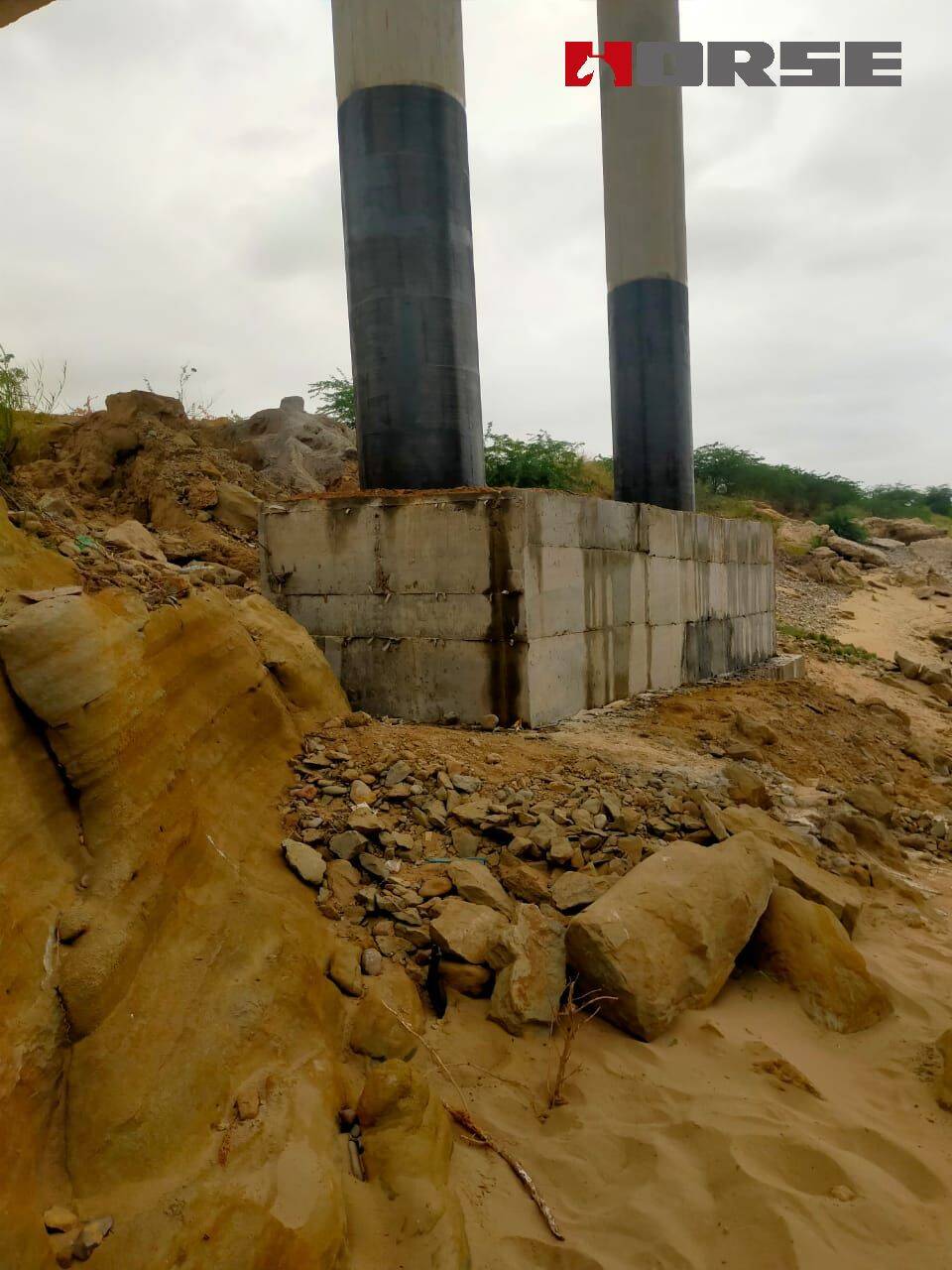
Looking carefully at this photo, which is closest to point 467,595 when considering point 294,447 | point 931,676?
point 294,447

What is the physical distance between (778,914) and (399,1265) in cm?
208

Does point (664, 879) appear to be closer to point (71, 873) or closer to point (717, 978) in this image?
point (717, 978)

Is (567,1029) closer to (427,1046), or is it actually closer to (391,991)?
(427,1046)

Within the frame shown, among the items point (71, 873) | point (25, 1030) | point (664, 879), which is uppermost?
point (71, 873)

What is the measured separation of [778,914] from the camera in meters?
3.47

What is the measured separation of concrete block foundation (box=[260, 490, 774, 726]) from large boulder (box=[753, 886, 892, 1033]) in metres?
2.36

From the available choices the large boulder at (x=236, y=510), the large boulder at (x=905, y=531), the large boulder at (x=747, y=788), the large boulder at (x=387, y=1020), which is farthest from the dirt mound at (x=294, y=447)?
the large boulder at (x=905, y=531)

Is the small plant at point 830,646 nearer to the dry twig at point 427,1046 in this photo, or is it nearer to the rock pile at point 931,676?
the rock pile at point 931,676

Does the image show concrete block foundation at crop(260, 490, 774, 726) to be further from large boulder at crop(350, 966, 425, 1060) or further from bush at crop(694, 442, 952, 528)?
bush at crop(694, 442, 952, 528)

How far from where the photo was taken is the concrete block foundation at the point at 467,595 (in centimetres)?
552

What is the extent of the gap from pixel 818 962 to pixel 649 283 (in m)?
8.59

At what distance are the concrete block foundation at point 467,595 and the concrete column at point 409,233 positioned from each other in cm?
81

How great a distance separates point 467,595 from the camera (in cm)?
555

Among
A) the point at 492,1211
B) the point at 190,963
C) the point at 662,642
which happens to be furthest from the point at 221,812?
the point at 662,642
